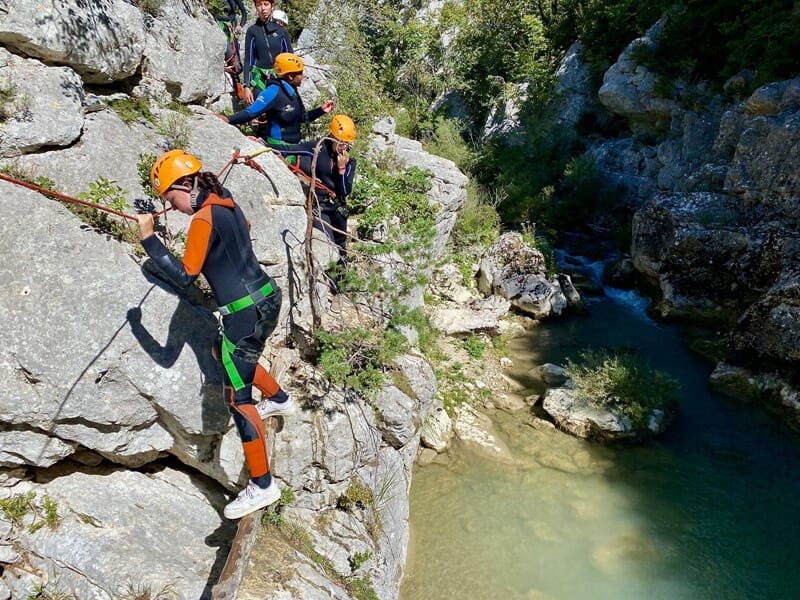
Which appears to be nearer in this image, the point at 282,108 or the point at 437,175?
the point at 282,108

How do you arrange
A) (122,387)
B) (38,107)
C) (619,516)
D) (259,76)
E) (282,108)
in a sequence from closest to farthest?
(122,387), (38,107), (282,108), (619,516), (259,76)

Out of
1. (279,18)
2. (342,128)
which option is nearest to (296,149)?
(342,128)

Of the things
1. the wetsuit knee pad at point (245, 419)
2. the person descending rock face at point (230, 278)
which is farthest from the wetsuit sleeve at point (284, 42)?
the wetsuit knee pad at point (245, 419)

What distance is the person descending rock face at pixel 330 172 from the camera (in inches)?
270

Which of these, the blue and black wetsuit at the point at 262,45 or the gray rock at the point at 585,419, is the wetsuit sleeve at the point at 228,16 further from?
the gray rock at the point at 585,419

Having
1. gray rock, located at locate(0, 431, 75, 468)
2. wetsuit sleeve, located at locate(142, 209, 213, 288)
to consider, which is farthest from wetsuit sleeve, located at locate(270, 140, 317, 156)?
gray rock, located at locate(0, 431, 75, 468)

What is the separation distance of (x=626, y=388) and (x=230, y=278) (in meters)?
7.41

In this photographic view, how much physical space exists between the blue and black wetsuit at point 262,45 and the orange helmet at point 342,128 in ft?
8.33

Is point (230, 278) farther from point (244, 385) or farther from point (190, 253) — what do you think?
point (244, 385)

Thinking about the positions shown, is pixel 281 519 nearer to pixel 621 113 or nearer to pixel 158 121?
pixel 158 121

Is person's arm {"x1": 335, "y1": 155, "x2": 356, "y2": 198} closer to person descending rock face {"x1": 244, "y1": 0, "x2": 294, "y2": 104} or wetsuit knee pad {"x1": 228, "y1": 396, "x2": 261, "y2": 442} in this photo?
person descending rock face {"x1": 244, "y1": 0, "x2": 294, "y2": 104}

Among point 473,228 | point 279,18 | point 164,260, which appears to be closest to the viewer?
point 164,260

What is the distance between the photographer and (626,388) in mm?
9086

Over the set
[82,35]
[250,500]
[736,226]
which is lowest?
[250,500]
